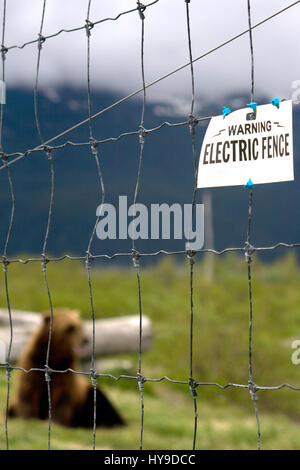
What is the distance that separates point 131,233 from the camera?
178 centimetres

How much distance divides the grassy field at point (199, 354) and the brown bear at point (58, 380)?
89 millimetres

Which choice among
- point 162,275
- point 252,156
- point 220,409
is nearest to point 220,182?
point 252,156

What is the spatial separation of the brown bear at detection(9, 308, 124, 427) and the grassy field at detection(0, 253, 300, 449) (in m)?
0.09

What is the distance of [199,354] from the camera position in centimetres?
632

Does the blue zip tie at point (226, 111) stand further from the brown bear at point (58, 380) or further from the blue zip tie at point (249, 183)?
the brown bear at point (58, 380)

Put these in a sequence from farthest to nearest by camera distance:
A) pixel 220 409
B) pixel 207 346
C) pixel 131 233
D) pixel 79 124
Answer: pixel 207 346 → pixel 220 409 → pixel 79 124 → pixel 131 233

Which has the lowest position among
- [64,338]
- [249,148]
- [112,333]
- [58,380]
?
[58,380]

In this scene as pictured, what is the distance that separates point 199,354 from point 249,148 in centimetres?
497

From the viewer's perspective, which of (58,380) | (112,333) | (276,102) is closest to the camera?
(276,102)

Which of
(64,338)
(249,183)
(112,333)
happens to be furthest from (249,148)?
(112,333)

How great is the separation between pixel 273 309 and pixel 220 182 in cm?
682

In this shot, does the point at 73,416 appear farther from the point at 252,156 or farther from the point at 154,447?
the point at 252,156

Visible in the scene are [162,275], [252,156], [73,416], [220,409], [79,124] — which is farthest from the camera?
[162,275]

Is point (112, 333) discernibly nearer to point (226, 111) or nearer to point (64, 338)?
point (64, 338)
